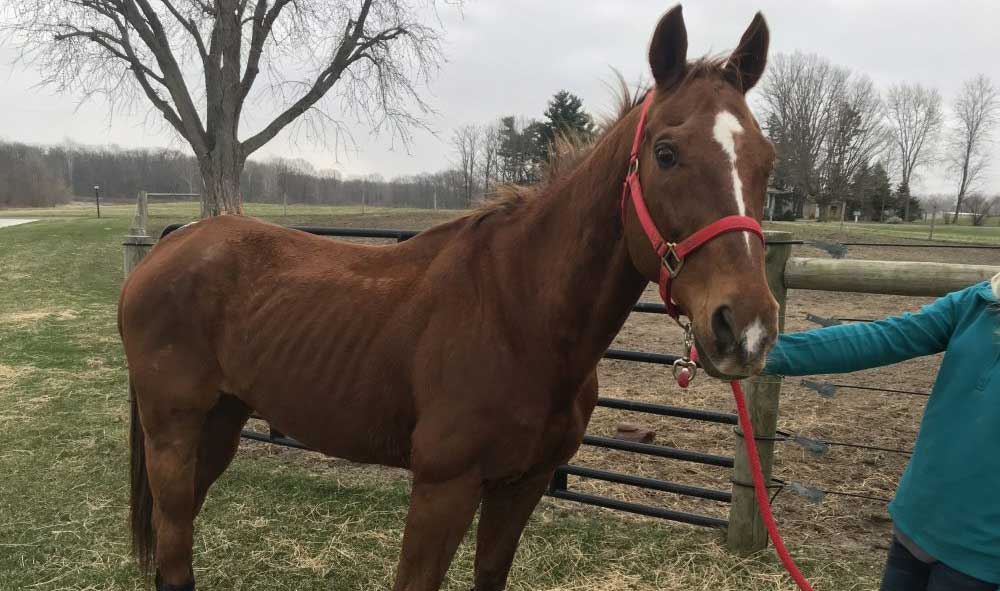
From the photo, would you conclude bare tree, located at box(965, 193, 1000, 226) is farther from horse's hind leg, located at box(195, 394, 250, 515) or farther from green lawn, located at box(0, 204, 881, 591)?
horse's hind leg, located at box(195, 394, 250, 515)

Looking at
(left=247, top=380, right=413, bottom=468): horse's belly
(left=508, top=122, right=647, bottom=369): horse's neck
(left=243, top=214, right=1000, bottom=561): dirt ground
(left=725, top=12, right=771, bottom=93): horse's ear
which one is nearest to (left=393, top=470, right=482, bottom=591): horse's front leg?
(left=247, top=380, right=413, bottom=468): horse's belly

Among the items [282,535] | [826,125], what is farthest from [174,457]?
[826,125]

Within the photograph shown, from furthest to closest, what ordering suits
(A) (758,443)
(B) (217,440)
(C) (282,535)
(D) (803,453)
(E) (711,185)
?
(D) (803,453) → (C) (282,535) → (A) (758,443) → (B) (217,440) → (E) (711,185)

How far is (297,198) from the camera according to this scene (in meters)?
48.7

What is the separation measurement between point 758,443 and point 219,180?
1102 cm

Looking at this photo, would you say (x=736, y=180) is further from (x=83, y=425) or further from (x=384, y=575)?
(x=83, y=425)

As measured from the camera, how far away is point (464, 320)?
5.90 feet

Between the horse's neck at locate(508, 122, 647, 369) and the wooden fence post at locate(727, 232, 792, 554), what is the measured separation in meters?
1.53

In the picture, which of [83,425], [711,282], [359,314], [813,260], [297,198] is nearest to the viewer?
[711,282]

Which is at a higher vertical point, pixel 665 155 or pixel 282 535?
pixel 665 155

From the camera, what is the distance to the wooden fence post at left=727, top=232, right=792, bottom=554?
2.88 meters

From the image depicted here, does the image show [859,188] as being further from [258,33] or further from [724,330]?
[724,330]

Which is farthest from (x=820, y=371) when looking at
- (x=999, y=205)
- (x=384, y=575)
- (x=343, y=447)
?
(x=999, y=205)

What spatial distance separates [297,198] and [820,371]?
51.0m
